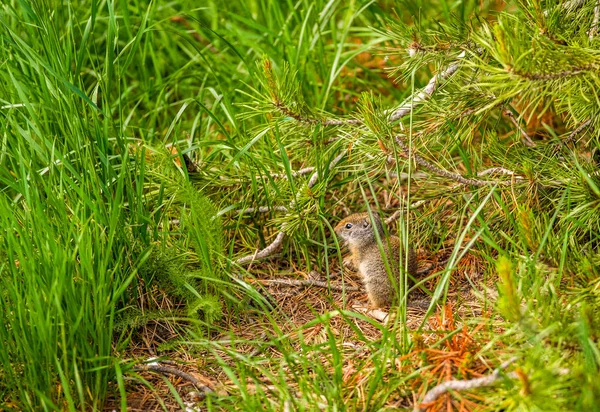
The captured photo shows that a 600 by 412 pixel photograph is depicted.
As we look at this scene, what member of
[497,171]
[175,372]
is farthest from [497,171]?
[175,372]

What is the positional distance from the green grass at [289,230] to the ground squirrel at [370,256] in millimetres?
164

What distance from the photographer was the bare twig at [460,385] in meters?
2.56

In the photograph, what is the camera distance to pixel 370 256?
3951mm

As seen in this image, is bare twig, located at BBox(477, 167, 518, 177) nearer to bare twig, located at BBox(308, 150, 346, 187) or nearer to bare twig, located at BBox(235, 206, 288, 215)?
bare twig, located at BBox(308, 150, 346, 187)

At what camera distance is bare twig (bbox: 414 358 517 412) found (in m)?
2.56

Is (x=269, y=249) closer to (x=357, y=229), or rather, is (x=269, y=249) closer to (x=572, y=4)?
(x=357, y=229)

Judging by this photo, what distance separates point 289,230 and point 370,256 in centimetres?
45

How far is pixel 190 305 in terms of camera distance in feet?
11.3

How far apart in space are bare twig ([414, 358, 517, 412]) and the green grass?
0.07 metres

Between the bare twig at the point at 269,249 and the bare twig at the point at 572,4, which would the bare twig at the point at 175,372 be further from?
the bare twig at the point at 572,4

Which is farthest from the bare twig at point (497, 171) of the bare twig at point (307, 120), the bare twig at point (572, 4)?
the bare twig at point (572, 4)

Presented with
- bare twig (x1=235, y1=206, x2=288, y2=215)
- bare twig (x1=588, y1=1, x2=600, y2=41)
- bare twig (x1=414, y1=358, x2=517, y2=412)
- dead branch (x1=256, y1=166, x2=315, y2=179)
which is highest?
bare twig (x1=588, y1=1, x2=600, y2=41)

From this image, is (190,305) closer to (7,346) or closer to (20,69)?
(7,346)

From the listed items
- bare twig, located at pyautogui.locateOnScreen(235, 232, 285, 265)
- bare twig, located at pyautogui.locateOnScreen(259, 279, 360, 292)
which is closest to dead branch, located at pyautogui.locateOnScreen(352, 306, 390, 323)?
bare twig, located at pyautogui.locateOnScreen(259, 279, 360, 292)
